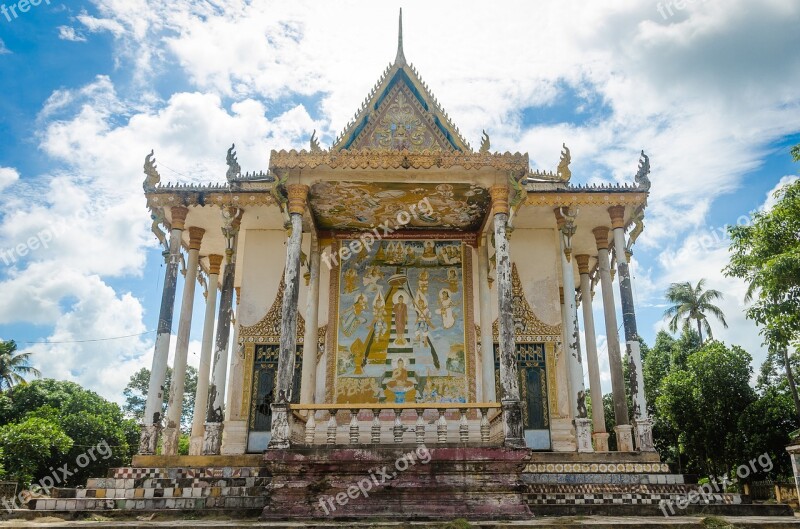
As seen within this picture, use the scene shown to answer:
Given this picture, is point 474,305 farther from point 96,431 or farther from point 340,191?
point 96,431

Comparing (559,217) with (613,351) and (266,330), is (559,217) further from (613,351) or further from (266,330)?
(266,330)

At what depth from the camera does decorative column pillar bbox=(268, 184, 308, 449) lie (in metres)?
10.4

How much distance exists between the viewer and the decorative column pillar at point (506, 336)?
1024cm

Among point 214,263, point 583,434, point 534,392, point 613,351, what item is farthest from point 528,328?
point 214,263

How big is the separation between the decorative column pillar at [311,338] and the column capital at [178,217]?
10.0 ft

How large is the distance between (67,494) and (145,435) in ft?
7.69

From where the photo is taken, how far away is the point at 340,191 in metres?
13.3

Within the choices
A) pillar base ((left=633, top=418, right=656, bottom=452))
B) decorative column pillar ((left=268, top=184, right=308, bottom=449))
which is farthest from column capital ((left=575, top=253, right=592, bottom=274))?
decorative column pillar ((left=268, top=184, right=308, bottom=449))

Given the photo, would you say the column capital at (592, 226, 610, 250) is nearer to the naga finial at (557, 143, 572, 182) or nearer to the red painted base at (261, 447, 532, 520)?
the naga finial at (557, 143, 572, 182)

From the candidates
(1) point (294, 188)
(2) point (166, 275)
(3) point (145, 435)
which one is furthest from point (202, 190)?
(3) point (145, 435)

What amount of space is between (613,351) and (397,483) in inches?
291

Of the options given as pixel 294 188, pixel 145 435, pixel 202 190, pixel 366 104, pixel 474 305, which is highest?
pixel 366 104

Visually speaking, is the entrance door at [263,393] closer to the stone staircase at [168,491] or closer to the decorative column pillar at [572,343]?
the stone staircase at [168,491]

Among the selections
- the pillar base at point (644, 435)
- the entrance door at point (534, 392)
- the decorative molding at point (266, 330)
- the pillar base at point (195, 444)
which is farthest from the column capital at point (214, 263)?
the pillar base at point (644, 435)
